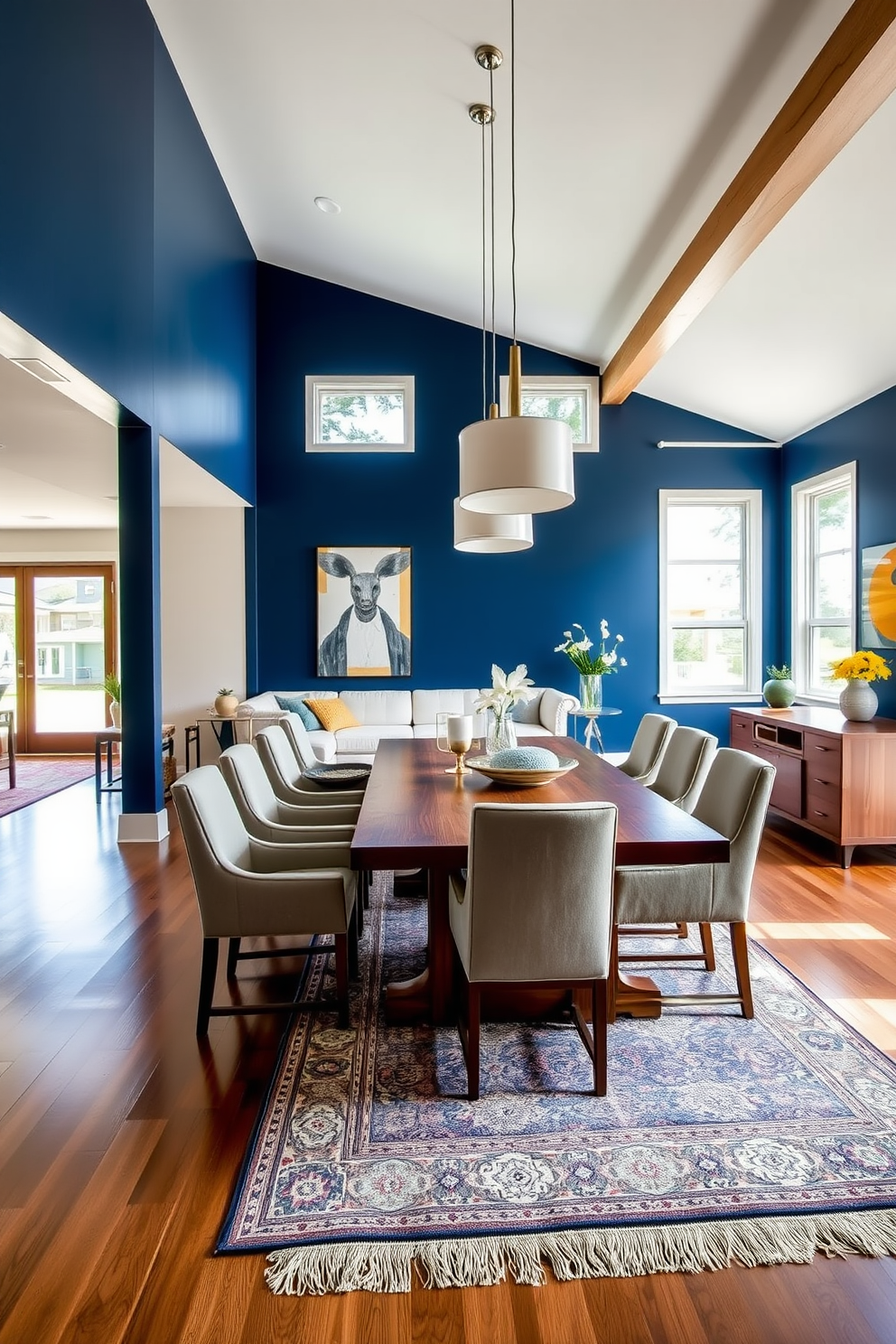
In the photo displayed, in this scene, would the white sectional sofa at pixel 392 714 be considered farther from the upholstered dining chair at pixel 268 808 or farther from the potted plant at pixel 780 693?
the upholstered dining chair at pixel 268 808

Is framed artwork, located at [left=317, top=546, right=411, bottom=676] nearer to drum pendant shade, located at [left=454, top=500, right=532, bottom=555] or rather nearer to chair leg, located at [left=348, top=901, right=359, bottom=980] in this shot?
drum pendant shade, located at [left=454, top=500, right=532, bottom=555]

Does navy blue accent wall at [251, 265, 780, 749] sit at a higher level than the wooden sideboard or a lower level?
higher

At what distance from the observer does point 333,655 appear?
659 cm

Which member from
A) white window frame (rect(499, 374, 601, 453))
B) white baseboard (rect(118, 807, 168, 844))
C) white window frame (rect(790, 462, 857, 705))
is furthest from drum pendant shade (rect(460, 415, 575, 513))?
white window frame (rect(499, 374, 601, 453))

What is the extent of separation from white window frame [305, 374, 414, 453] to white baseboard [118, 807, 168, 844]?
3.52 m

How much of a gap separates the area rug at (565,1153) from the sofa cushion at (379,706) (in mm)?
4053

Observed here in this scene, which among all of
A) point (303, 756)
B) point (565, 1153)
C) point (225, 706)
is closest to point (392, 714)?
point (225, 706)

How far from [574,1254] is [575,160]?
4.71 metres

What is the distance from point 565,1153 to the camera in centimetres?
175

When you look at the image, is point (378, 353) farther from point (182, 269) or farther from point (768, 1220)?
point (768, 1220)

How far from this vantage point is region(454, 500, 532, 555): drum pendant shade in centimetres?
318

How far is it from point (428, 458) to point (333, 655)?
1909mm

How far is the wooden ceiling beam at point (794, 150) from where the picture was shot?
8.30 feet

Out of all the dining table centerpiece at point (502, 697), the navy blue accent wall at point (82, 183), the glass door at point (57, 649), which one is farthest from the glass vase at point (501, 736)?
the glass door at point (57, 649)
